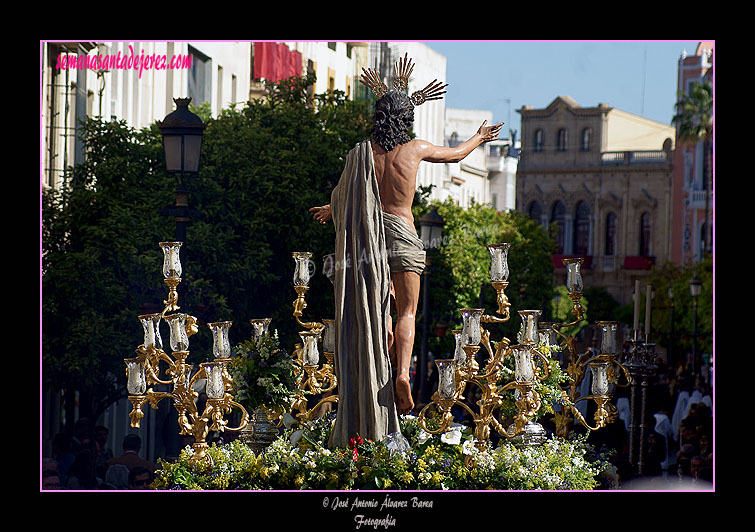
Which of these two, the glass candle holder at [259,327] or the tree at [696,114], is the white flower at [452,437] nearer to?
the glass candle holder at [259,327]

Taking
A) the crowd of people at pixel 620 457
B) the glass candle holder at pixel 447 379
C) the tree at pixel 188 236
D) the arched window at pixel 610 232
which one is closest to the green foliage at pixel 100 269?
the tree at pixel 188 236

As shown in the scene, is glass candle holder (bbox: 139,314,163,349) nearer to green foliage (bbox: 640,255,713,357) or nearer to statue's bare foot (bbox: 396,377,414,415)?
statue's bare foot (bbox: 396,377,414,415)

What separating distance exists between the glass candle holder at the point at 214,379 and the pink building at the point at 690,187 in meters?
52.9

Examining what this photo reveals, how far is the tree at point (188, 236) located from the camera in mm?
19609

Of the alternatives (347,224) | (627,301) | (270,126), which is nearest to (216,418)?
(347,224)

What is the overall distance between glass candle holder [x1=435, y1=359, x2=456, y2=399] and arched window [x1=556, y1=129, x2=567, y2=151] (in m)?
71.6

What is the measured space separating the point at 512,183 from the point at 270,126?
61.8 metres

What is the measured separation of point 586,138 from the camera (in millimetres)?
81188

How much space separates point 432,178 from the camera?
2486 inches

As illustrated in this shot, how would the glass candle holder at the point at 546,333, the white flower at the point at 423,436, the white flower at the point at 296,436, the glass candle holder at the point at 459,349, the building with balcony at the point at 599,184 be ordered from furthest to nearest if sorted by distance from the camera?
the building with balcony at the point at 599,184 → the glass candle holder at the point at 546,333 → the white flower at the point at 296,436 → the white flower at the point at 423,436 → the glass candle holder at the point at 459,349

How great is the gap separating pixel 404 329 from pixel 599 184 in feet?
233

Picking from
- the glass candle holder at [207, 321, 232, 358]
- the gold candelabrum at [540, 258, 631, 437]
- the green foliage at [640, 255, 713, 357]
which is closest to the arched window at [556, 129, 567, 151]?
the green foliage at [640, 255, 713, 357]

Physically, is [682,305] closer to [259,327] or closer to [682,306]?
[682,306]

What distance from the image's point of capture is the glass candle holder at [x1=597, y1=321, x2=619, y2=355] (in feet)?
40.2
